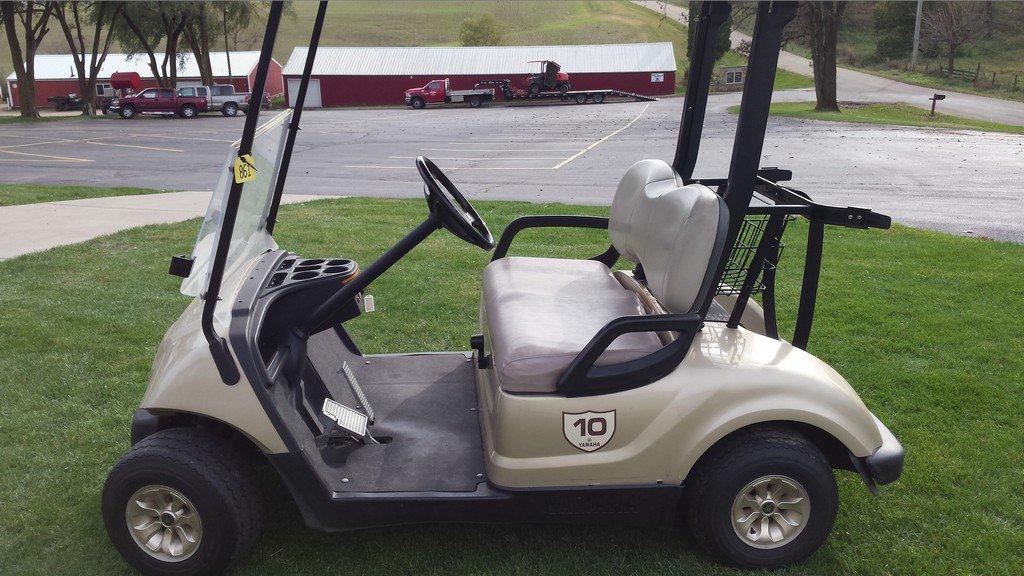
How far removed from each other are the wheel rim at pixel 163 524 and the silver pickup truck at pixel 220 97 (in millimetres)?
30486

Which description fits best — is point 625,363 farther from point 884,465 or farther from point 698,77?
point 698,77

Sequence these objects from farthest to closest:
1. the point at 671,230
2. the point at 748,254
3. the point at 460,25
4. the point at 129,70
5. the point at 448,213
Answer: the point at 460,25, the point at 129,70, the point at 748,254, the point at 448,213, the point at 671,230

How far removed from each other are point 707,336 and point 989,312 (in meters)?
3.35

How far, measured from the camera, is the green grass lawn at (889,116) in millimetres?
19664

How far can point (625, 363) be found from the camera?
2.54m

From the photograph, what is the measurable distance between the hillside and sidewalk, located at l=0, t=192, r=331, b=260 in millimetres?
44092

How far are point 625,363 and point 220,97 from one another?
32.6 m

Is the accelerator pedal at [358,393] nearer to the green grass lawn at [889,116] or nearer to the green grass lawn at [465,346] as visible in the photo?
the green grass lawn at [465,346]

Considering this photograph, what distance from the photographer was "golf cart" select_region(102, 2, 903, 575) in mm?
2447

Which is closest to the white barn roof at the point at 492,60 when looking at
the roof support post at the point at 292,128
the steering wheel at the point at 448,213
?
the roof support post at the point at 292,128

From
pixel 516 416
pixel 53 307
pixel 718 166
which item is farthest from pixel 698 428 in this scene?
pixel 718 166

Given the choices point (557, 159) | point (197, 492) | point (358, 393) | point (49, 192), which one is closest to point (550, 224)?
point (358, 393)

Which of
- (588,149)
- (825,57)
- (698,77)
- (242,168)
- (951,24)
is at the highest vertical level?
(951,24)

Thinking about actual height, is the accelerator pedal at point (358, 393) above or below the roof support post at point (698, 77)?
below
